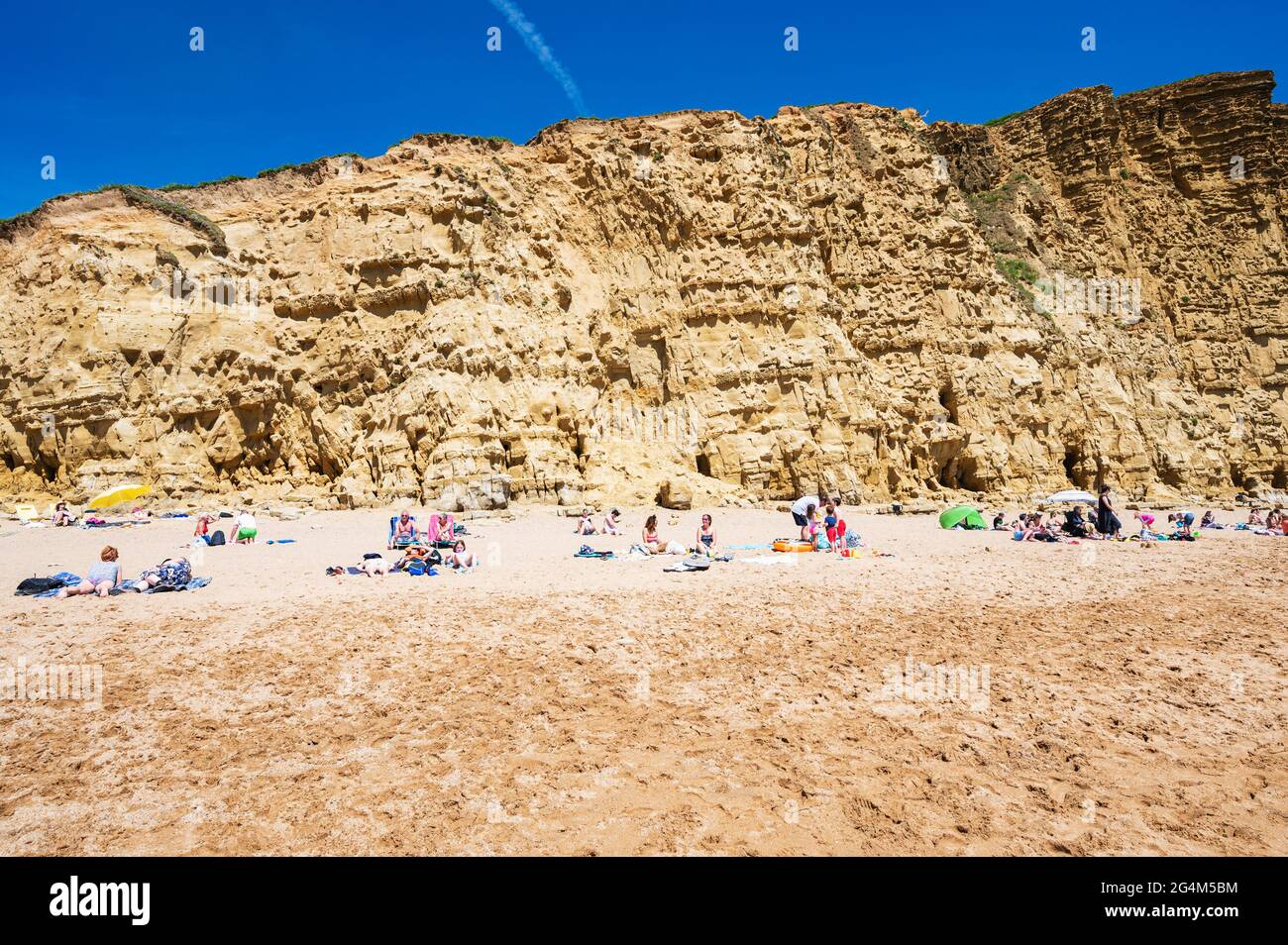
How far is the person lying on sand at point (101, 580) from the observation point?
879 cm

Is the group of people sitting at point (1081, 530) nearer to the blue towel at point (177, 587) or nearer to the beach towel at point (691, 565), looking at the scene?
the beach towel at point (691, 565)

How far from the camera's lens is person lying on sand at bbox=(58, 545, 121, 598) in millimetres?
8789

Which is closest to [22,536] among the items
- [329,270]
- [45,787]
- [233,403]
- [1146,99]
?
[233,403]

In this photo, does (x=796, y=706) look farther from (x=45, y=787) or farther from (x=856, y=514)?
(x=856, y=514)

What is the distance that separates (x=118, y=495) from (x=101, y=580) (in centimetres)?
1426

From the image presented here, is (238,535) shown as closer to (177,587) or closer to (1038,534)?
(177,587)

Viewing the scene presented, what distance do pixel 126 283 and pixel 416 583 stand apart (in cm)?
2239

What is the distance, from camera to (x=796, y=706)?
5445mm

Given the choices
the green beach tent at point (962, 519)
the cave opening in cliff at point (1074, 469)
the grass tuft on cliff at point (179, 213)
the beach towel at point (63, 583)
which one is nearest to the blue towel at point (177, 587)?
the beach towel at point (63, 583)

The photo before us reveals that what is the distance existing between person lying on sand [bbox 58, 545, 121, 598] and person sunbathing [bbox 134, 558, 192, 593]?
0.92 feet

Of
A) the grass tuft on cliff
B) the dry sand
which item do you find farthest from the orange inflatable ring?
the grass tuft on cliff
